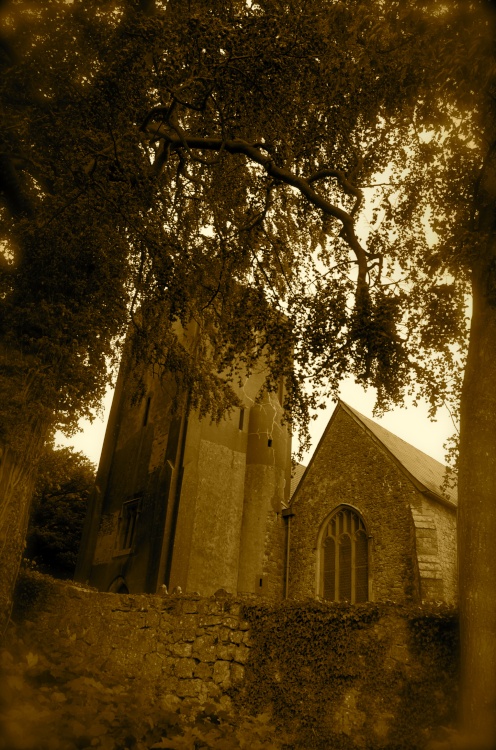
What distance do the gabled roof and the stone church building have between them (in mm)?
92

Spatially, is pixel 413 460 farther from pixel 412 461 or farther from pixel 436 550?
pixel 436 550

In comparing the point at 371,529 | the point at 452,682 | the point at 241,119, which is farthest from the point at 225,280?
the point at 371,529

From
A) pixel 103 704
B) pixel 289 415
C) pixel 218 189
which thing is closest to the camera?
pixel 103 704

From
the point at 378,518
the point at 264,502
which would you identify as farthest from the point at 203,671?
the point at 264,502

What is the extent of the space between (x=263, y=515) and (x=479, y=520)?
13.6 metres

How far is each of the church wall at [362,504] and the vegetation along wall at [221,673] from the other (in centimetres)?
832

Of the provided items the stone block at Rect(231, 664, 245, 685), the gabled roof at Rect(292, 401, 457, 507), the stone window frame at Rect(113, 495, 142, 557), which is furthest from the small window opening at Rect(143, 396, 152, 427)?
the stone block at Rect(231, 664, 245, 685)

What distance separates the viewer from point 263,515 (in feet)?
61.2

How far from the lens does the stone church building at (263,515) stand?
16.0 m

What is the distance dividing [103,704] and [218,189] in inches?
332

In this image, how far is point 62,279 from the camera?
8.59 m

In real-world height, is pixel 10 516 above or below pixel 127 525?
below

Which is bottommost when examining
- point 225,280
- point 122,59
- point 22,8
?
point 225,280

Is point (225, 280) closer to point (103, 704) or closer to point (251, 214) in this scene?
point (251, 214)
